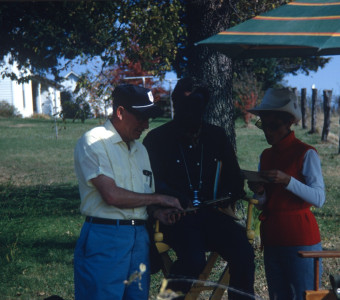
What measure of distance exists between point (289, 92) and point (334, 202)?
6.50 meters

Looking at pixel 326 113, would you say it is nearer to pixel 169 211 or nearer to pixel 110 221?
pixel 169 211

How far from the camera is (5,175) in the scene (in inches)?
558

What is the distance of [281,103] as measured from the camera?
3355mm

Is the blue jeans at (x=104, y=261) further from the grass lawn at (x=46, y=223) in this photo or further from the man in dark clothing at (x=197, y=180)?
the grass lawn at (x=46, y=223)

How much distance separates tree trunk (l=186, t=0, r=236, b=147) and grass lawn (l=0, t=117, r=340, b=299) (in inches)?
53.4

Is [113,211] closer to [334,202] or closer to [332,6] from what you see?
[332,6]

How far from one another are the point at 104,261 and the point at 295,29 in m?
1.75

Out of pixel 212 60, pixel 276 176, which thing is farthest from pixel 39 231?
pixel 276 176

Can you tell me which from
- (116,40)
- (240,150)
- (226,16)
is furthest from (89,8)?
(240,150)

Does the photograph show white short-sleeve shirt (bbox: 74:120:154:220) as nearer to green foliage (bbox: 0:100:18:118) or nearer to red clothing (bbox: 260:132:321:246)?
red clothing (bbox: 260:132:321:246)

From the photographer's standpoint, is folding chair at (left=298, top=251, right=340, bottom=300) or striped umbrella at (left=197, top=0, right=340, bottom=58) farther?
striped umbrella at (left=197, top=0, right=340, bottom=58)

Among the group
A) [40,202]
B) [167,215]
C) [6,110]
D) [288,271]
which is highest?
[167,215]

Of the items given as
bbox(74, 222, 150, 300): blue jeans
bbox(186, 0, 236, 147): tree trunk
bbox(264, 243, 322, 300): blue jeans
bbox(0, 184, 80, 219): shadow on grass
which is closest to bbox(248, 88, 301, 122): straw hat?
bbox(264, 243, 322, 300): blue jeans

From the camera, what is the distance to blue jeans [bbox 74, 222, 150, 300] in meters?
3.10
